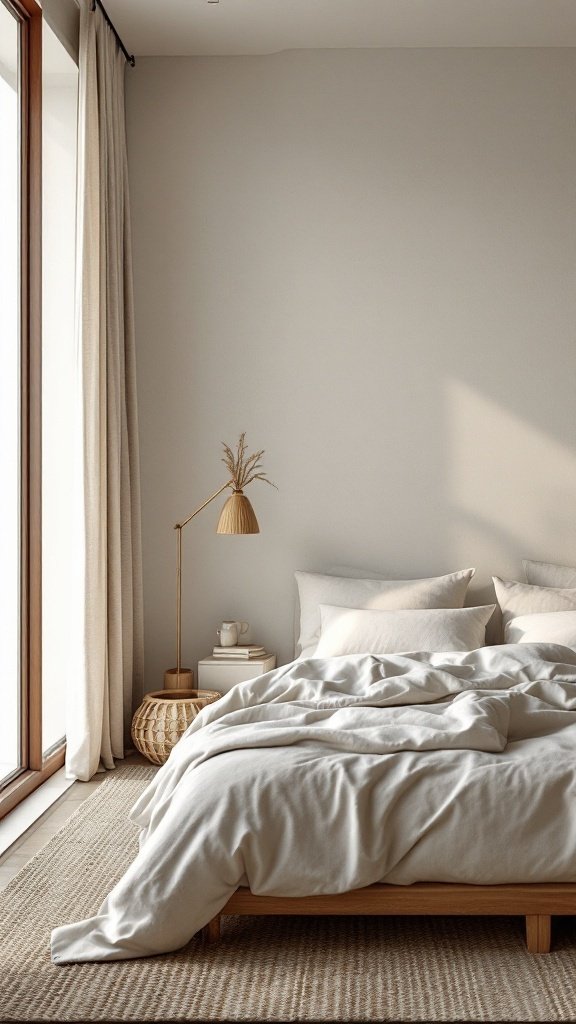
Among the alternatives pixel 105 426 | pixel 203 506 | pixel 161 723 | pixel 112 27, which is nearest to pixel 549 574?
pixel 203 506

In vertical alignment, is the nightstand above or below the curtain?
below

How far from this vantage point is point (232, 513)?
439cm

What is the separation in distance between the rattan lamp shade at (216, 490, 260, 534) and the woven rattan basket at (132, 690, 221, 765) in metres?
0.76

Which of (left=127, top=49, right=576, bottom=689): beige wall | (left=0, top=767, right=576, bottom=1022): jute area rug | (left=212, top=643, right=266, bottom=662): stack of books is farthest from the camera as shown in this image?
(left=127, top=49, right=576, bottom=689): beige wall

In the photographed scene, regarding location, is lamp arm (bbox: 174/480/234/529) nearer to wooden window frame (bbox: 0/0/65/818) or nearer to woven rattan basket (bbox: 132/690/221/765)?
woven rattan basket (bbox: 132/690/221/765)

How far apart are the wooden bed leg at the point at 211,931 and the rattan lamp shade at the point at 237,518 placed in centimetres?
202

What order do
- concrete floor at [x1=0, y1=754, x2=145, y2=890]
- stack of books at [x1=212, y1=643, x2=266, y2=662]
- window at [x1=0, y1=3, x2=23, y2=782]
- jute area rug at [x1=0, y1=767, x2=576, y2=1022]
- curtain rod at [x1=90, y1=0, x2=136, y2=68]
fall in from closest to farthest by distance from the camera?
jute area rug at [x1=0, y1=767, x2=576, y2=1022], concrete floor at [x1=0, y1=754, x2=145, y2=890], window at [x1=0, y1=3, x2=23, y2=782], curtain rod at [x1=90, y1=0, x2=136, y2=68], stack of books at [x1=212, y1=643, x2=266, y2=662]

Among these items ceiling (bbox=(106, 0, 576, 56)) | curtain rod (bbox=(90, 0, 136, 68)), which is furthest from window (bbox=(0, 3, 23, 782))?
ceiling (bbox=(106, 0, 576, 56))

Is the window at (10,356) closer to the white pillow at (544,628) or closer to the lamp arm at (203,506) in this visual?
A: the lamp arm at (203,506)

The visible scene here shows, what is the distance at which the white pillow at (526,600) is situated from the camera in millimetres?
4488

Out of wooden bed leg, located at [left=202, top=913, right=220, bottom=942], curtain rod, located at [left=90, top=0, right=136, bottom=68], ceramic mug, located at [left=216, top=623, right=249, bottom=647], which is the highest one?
curtain rod, located at [left=90, top=0, right=136, bottom=68]

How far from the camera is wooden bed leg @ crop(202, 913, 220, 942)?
258 centimetres

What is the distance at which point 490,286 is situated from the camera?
4852 millimetres

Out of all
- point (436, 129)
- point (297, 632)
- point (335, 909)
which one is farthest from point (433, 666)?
point (436, 129)
